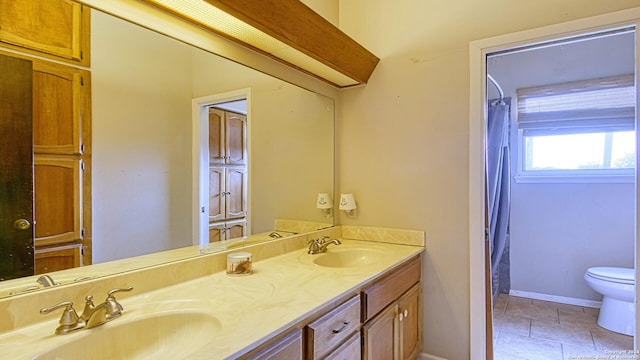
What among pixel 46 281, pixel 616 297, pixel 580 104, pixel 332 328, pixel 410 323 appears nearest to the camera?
pixel 46 281

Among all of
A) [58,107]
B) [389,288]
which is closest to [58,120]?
[58,107]

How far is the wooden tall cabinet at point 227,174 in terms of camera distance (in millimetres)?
1617

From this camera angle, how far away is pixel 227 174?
1.73 metres

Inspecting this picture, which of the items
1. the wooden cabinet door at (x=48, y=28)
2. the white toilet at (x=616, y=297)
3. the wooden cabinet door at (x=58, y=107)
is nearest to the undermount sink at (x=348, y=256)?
the wooden cabinet door at (x=58, y=107)

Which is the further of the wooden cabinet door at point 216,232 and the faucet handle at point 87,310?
the wooden cabinet door at point 216,232

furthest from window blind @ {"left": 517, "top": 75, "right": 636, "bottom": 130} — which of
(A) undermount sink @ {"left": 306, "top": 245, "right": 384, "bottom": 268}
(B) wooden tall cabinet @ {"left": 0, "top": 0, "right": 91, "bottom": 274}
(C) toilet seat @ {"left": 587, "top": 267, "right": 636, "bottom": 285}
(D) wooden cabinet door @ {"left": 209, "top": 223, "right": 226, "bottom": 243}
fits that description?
(B) wooden tall cabinet @ {"left": 0, "top": 0, "right": 91, "bottom": 274}

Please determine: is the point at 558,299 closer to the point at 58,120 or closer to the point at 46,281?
the point at 46,281

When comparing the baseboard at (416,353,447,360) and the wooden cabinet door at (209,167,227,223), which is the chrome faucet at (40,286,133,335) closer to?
the wooden cabinet door at (209,167,227,223)

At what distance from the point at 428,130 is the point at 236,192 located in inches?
48.0

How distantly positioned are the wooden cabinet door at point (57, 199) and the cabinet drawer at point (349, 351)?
0.99 m

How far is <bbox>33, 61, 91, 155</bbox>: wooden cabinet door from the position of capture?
1.04 meters

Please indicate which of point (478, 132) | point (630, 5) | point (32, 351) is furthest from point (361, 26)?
point (32, 351)

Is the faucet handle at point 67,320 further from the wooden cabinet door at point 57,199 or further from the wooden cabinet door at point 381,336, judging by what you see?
the wooden cabinet door at point 381,336

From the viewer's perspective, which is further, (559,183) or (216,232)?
(559,183)
